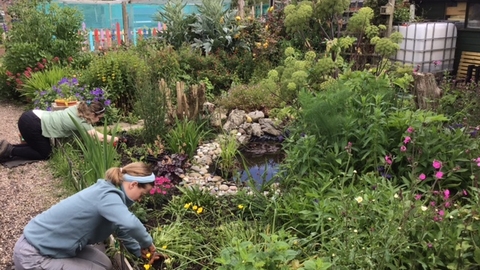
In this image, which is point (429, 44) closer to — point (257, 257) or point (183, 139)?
point (183, 139)

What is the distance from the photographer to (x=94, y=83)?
25.1ft

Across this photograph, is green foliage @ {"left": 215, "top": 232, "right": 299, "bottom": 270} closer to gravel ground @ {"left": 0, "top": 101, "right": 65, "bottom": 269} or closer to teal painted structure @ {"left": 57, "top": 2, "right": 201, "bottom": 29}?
gravel ground @ {"left": 0, "top": 101, "right": 65, "bottom": 269}

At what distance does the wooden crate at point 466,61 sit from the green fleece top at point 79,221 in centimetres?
798

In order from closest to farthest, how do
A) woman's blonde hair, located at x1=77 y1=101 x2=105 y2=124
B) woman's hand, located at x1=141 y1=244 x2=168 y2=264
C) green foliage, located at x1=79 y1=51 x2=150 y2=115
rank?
woman's hand, located at x1=141 y1=244 x2=168 y2=264 < woman's blonde hair, located at x1=77 y1=101 x2=105 y2=124 < green foliage, located at x1=79 y1=51 x2=150 y2=115

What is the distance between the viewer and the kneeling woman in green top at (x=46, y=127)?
5.47m

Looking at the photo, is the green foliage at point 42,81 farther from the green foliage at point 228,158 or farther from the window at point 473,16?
the window at point 473,16

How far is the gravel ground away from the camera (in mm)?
4035

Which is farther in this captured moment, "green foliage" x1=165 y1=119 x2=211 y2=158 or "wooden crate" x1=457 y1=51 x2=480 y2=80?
"wooden crate" x1=457 y1=51 x2=480 y2=80

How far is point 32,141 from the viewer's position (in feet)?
19.0

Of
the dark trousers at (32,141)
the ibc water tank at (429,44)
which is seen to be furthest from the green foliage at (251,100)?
the ibc water tank at (429,44)

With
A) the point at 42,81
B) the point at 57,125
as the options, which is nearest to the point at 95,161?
the point at 57,125

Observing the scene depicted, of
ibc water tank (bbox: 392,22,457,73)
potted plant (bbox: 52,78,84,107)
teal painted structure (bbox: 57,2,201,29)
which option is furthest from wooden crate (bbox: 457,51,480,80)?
teal painted structure (bbox: 57,2,201,29)

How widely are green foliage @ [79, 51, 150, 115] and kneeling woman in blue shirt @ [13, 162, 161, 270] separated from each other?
4586 mm

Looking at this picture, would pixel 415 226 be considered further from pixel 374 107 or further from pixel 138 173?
pixel 138 173
